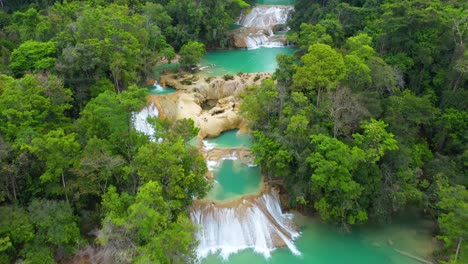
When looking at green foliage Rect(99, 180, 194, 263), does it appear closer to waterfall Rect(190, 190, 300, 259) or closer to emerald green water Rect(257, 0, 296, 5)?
waterfall Rect(190, 190, 300, 259)

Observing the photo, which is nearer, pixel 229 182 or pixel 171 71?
pixel 229 182

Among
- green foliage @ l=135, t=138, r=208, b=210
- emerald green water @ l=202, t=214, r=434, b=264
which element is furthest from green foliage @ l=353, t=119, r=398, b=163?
green foliage @ l=135, t=138, r=208, b=210

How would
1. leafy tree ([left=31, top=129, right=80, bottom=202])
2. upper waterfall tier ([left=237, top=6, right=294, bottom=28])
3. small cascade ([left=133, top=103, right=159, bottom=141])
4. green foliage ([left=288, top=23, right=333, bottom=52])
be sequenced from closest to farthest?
leafy tree ([left=31, top=129, right=80, bottom=202]) < green foliage ([left=288, top=23, right=333, bottom=52]) < small cascade ([left=133, top=103, right=159, bottom=141]) < upper waterfall tier ([left=237, top=6, right=294, bottom=28])

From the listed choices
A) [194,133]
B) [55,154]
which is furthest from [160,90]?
[55,154]

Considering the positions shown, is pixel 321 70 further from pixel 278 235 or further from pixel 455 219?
pixel 455 219

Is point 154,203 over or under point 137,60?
under

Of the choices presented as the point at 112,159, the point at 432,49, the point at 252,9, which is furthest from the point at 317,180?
the point at 252,9

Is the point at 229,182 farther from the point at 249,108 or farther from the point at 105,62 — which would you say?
the point at 105,62
